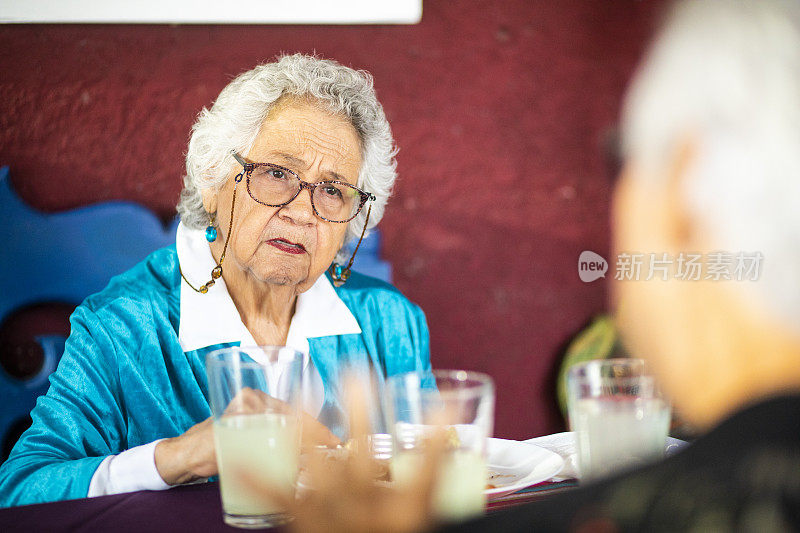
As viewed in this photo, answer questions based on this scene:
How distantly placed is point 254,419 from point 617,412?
1.37 ft

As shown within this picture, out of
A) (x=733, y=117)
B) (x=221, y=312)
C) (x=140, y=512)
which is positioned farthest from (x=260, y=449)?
(x=733, y=117)

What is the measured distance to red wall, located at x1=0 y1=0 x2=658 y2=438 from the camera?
1.78m

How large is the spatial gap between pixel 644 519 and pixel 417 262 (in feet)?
5.38

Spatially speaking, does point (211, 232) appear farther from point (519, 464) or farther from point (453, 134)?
Result: point (519, 464)

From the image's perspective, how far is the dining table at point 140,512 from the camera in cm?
81

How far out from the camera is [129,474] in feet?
3.30

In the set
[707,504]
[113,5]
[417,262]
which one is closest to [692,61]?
[417,262]

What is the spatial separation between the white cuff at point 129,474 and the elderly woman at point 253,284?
0.78 ft

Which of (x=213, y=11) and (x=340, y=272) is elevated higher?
(x=213, y=11)

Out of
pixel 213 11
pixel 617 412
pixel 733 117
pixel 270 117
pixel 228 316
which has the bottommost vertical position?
pixel 617 412

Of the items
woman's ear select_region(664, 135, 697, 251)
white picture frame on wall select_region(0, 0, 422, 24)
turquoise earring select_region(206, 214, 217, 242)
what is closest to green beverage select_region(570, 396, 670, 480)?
turquoise earring select_region(206, 214, 217, 242)

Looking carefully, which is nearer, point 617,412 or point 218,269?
point 617,412

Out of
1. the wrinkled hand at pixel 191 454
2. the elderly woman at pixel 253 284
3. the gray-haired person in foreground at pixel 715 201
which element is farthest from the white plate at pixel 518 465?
the gray-haired person in foreground at pixel 715 201

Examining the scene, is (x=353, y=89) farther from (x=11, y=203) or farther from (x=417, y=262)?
(x=11, y=203)
